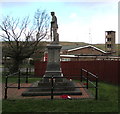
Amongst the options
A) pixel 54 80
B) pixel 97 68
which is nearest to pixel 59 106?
pixel 54 80

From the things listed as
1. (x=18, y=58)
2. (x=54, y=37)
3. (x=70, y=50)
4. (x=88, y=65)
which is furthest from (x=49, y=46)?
(x=70, y=50)

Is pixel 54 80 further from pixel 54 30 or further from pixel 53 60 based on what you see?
pixel 54 30

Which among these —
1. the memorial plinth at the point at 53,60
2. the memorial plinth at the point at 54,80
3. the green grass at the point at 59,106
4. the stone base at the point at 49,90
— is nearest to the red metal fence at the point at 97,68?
the memorial plinth at the point at 54,80

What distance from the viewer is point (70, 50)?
136 feet

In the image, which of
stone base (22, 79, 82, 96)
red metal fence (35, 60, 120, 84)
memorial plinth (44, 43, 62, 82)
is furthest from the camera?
red metal fence (35, 60, 120, 84)

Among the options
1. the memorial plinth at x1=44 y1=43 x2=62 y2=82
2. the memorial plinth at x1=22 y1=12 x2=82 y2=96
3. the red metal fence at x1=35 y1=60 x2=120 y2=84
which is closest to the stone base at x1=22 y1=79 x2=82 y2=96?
the memorial plinth at x1=22 y1=12 x2=82 y2=96

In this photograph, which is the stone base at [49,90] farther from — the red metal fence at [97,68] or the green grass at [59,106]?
the red metal fence at [97,68]

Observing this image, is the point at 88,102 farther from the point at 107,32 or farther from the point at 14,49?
the point at 107,32

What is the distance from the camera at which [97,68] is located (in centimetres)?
1627

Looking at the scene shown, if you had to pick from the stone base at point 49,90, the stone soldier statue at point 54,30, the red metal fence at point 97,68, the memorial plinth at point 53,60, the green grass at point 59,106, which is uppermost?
the stone soldier statue at point 54,30

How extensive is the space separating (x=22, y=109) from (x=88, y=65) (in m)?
11.6

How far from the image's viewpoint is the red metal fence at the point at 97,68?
13.7 m

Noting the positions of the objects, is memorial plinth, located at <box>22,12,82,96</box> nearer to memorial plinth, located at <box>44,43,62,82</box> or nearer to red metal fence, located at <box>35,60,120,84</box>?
memorial plinth, located at <box>44,43,62,82</box>

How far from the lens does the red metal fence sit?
1367cm
